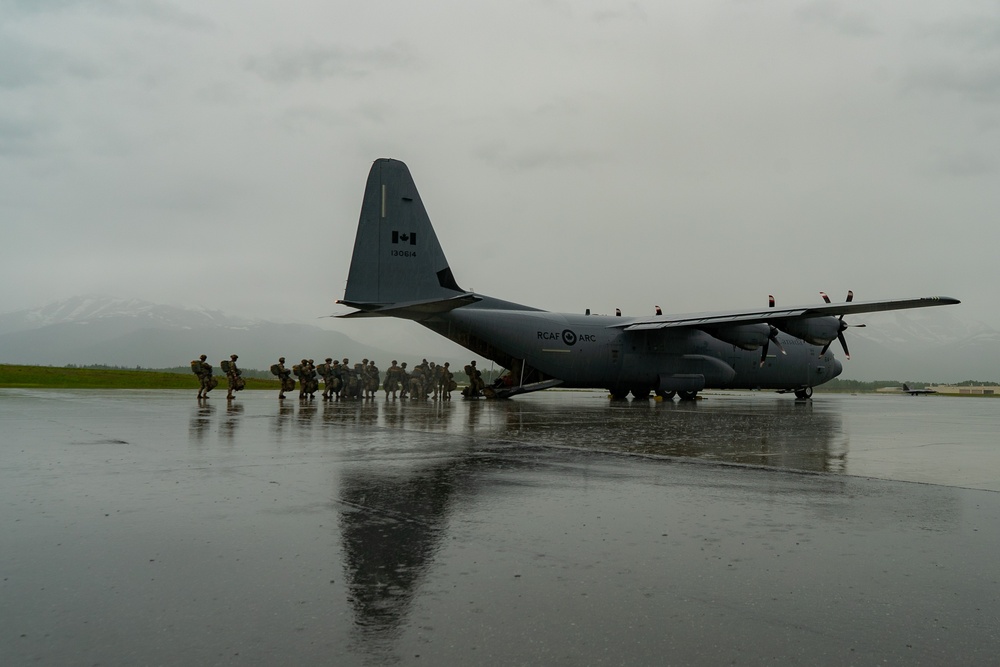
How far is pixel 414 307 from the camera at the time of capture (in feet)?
77.1

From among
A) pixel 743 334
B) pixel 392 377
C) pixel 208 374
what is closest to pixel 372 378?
pixel 392 377

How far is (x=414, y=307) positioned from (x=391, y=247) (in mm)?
2215

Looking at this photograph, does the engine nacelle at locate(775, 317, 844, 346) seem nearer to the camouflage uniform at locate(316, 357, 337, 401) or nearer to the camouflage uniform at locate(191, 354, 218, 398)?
the camouflage uniform at locate(316, 357, 337, 401)

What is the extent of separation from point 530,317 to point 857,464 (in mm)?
18383

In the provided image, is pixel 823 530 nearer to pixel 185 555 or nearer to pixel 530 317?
pixel 185 555

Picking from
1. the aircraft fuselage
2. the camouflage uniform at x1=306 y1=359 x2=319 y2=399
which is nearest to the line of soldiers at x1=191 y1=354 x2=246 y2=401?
the camouflage uniform at x1=306 y1=359 x2=319 y2=399

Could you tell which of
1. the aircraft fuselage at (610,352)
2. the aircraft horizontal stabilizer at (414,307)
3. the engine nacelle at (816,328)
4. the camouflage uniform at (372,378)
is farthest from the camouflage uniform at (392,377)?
the engine nacelle at (816,328)

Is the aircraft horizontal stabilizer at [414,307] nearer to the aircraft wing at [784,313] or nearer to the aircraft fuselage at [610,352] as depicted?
the aircraft fuselage at [610,352]

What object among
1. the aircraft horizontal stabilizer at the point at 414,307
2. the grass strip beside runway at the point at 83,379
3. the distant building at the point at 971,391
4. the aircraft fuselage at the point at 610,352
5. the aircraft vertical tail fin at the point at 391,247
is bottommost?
the distant building at the point at 971,391

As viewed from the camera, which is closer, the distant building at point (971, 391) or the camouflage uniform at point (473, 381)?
the camouflage uniform at point (473, 381)

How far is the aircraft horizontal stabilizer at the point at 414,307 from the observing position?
2312 cm

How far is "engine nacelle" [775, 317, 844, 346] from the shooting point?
2769 cm

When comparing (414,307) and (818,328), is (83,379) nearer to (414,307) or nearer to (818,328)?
(414,307)

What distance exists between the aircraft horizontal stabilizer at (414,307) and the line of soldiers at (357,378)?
4.32 metres
